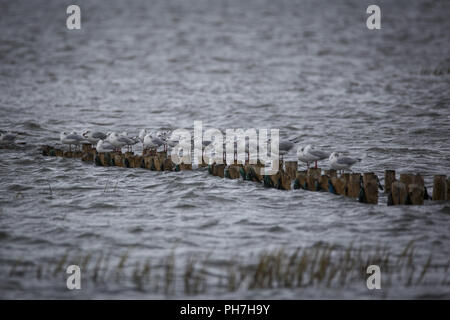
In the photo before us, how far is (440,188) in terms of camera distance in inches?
501

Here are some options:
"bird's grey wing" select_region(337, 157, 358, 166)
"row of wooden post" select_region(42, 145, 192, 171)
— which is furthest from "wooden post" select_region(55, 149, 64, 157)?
"bird's grey wing" select_region(337, 157, 358, 166)

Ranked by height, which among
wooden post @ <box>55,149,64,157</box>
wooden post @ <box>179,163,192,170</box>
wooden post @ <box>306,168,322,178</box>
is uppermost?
wooden post @ <box>55,149,64,157</box>

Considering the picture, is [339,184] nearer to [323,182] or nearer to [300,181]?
[323,182]

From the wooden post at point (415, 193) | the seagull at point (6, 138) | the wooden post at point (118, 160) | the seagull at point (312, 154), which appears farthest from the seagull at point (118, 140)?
the wooden post at point (415, 193)

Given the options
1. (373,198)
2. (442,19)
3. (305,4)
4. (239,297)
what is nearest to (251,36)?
(442,19)

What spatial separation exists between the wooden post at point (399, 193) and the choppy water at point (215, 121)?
1.15 feet

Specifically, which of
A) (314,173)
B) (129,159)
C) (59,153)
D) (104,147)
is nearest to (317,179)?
(314,173)

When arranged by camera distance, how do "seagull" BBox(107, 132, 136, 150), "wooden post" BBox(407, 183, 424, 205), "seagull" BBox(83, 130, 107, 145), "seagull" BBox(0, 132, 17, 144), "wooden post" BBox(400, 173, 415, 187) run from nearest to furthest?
"wooden post" BBox(407, 183, 424, 205) → "wooden post" BBox(400, 173, 415, 187) → "seagull" BBox(107, 132, 136, 150) → "seagull" BBox(83, 130, 107, 145) → "seagull" BBox(0, 132, 17, 144)

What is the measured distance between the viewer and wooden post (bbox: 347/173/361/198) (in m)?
13.2

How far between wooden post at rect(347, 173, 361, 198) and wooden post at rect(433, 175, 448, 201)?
5.17ft

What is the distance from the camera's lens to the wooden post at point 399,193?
41.4 feet

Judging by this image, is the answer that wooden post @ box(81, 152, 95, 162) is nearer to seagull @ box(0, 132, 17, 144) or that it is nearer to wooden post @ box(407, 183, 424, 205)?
seagull @ box(0, 132, 17, 144)

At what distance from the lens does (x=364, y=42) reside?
52.0 m

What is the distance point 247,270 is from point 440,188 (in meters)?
5.18
